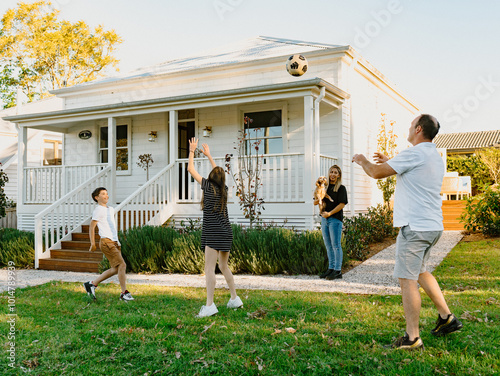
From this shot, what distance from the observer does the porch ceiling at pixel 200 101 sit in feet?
33.6

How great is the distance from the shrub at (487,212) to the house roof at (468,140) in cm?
2152

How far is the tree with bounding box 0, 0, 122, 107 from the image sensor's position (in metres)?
30.0

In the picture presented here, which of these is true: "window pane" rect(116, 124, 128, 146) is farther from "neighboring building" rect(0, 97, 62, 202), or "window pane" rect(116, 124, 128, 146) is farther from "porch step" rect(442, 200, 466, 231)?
"porch step" rect(442, 200, 466, 231)

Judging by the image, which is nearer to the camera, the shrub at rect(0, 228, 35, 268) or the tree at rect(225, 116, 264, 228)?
the tree at rect(225, 116, 264, 228)

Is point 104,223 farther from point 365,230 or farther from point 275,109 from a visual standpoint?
point 275,109

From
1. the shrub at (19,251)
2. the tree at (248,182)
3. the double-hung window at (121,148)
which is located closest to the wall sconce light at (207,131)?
the tree at (248,182)

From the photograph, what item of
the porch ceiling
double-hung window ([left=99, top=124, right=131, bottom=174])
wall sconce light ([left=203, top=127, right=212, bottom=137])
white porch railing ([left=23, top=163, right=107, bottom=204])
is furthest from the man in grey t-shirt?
double-hung window ([left=99, top=124, right=131, bottom=174])

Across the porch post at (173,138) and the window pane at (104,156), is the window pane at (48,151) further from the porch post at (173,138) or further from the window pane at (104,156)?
the porch post at (173,138)

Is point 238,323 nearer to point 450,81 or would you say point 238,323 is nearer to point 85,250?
point 85,250

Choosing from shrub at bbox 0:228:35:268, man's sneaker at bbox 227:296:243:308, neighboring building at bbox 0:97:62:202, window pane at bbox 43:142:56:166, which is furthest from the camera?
window pane at bbox 43:142:56:166

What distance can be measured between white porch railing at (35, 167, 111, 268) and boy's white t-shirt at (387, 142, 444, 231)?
8599 millimetres

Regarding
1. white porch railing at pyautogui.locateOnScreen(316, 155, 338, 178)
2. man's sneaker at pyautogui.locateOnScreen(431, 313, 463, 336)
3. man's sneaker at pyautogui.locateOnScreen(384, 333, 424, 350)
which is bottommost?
man's sneaker at pyautogui.locateOnScreen(384, 333, 424, 350)

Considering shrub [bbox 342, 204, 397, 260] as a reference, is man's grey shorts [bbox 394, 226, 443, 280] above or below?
above

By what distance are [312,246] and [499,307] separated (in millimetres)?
3787
